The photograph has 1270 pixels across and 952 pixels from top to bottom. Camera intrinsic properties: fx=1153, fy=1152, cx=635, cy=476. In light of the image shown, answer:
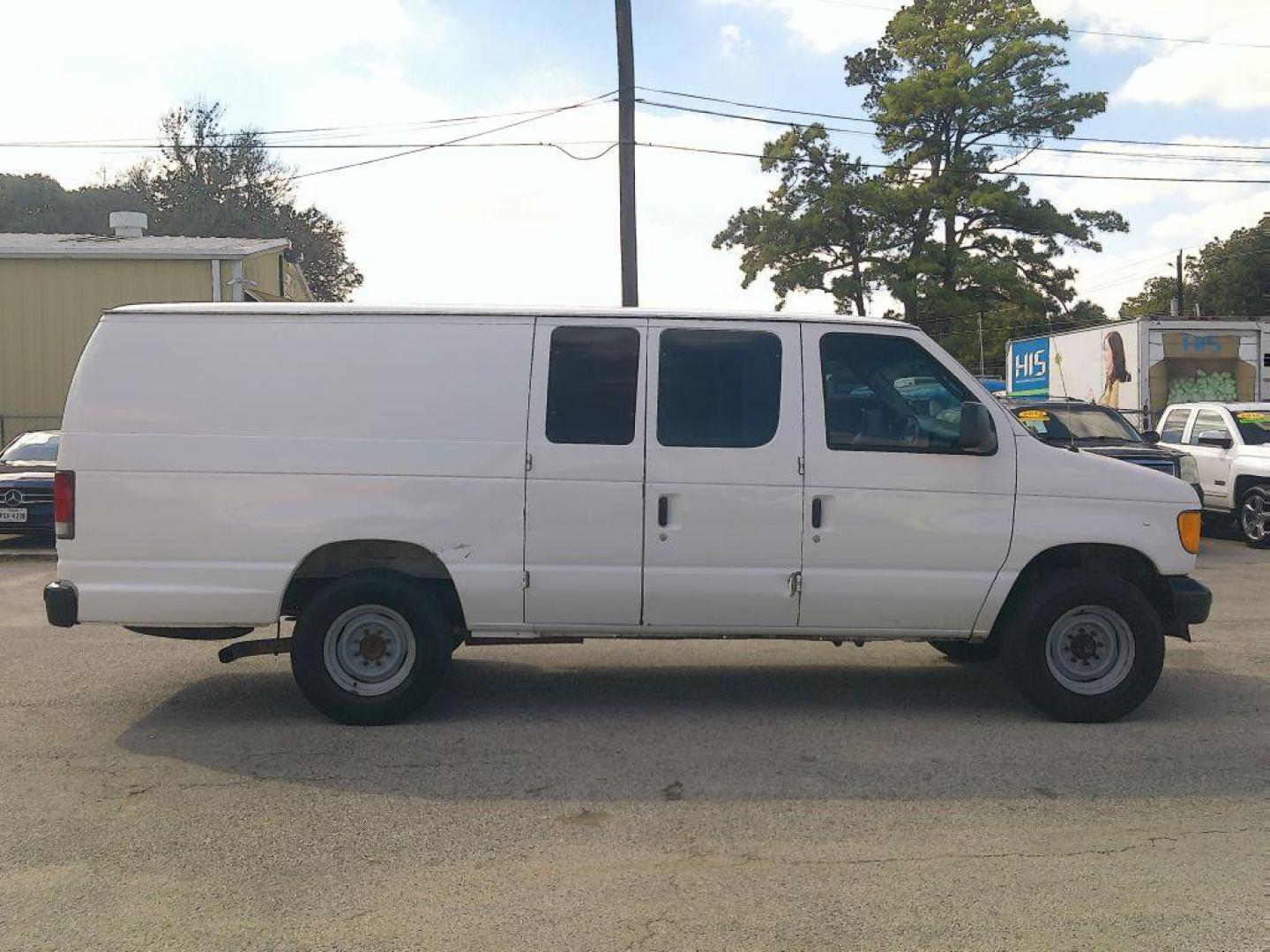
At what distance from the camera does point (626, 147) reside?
17094 millimetres

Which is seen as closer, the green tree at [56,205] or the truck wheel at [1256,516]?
the truck wheel at [1256,516]

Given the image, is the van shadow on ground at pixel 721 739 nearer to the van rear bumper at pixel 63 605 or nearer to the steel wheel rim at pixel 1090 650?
the steel wheel rim at pixel 1090 650

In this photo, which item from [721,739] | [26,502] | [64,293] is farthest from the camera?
[64,293]

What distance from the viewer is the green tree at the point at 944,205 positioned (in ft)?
130

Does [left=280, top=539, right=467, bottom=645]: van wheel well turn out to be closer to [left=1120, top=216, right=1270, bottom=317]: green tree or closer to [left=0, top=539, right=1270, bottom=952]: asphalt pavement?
[left=0, top=539, right=1270, bottom=952]: asphalt pavement

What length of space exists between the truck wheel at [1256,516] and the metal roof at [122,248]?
1716cm

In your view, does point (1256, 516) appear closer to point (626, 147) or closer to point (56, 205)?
point (626, 147)

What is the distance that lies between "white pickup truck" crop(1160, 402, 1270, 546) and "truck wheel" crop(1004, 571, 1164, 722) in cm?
913

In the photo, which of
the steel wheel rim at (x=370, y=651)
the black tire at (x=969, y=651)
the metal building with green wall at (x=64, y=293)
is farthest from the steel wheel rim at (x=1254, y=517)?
the metal building with green wall at (x=64, y=293)

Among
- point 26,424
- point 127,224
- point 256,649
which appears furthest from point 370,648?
point 127,224

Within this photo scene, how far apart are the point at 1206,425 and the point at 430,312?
13344 millimetres

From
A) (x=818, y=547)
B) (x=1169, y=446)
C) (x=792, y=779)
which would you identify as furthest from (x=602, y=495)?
(x=1169, y=446)

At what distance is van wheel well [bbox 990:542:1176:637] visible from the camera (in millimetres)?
6297

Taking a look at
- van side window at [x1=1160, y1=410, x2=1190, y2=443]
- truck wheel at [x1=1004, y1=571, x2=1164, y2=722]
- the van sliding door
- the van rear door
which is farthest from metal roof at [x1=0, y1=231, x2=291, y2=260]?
truck wheel at [x1=1004, y1=571, x2=1164, y2=722]
